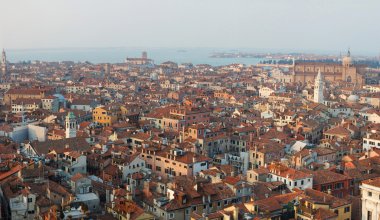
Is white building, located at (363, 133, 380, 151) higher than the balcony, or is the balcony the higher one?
the balcony

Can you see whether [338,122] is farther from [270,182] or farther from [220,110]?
[270,182]

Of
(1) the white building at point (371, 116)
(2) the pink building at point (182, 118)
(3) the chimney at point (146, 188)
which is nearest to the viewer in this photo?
(3) the chimney at point (146, 188)

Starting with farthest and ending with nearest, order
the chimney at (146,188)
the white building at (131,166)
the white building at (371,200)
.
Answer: the white building at (131,166)
the chimney at (146,188)
the white building at (371,200)

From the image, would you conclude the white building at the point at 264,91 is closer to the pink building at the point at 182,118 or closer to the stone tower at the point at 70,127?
the pink building at the point at 182,118

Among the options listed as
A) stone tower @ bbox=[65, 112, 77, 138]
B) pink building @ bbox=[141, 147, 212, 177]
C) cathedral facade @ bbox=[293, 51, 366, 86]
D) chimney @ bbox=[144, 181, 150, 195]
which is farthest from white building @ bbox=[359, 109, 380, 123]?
cathedral facade @ bbox=[293, 51, 366, 86]

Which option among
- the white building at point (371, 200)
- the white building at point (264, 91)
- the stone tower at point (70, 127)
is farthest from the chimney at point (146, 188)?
the white building at point (264, 91)

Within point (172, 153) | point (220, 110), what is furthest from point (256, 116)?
point (172, 153)

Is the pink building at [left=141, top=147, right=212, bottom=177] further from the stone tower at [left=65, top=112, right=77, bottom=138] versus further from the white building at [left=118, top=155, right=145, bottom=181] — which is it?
the stone tower at [left=65, top=112, right=77, bottom=138]

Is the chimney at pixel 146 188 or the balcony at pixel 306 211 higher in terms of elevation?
the balcony at pixel 306 211
